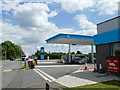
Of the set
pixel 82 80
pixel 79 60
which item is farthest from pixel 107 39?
pixel 79 60

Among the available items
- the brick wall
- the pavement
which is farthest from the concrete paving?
the brick wall

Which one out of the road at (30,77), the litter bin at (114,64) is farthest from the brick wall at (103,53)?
the road at (30,77)

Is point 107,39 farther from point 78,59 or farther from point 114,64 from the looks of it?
point 78,59

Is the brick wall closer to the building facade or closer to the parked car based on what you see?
the building facade

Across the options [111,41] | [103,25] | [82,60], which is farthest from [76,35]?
[111,41]

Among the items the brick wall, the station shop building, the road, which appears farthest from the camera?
the brick wall

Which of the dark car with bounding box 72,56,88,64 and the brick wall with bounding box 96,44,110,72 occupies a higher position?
the brick wall with bounding box 96,44,110,72

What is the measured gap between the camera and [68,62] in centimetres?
2552

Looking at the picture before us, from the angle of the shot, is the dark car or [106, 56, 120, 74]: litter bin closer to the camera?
[106, 56, 120, 74]: litter bin

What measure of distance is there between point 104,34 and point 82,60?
1433 centimetres

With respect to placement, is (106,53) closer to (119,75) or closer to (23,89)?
(119,75)

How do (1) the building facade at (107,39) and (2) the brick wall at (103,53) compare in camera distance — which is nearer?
(1) the building facade at (107,39)

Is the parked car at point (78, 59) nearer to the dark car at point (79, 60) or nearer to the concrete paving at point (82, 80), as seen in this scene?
the dark car at point (79, 60)

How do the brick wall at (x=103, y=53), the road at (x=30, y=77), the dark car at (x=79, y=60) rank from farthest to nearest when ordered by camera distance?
the dark car at (x=79, y=60) → the brick wall at (x=103, y=53) → the road at (x=30, y=77)
